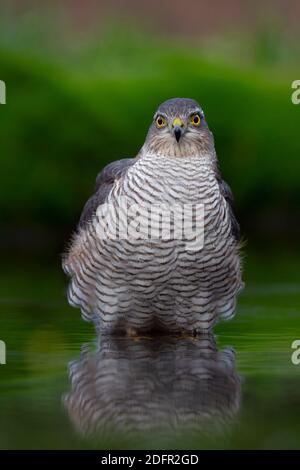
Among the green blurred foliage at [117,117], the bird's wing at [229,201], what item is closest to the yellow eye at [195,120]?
the bird's wing at [229,201]

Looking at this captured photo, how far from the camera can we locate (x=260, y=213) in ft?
52.7

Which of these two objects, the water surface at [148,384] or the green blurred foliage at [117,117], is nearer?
the water surface at [148,384]

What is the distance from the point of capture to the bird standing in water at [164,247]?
7.88 metres

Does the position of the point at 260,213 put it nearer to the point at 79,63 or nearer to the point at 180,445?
the point at 79,63

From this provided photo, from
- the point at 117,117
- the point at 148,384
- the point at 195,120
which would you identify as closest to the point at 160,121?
the point at 195,120

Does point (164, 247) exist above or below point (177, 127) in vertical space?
below

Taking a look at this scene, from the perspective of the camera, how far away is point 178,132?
316 inches

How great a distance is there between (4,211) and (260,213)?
3.05 meters

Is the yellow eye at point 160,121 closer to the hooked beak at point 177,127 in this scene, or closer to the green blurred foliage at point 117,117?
the hooked beak at point 177,127

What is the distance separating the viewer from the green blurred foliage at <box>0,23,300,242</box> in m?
14.9

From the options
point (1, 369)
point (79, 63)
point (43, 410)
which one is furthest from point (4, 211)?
point (43, 410)

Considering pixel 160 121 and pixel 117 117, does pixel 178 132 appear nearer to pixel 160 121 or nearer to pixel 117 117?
pixel 160 121

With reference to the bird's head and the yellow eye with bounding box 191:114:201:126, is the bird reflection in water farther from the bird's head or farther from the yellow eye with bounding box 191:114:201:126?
the yellow eye with bounding box 191:114:201:126

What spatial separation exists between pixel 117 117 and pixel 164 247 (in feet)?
25.0
